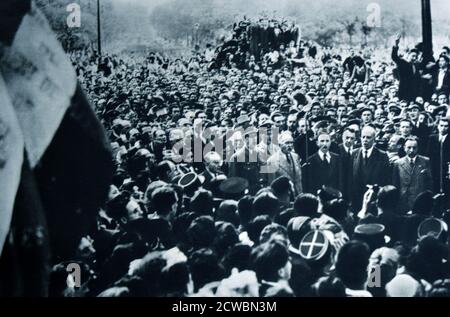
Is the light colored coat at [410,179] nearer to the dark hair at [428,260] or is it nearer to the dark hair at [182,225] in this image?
the dark hair at [428,260]

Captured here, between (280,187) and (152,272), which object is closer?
(152,272)

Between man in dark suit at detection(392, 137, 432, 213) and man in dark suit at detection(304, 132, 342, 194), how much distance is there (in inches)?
12.6

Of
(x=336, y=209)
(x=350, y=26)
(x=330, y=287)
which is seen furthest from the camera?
(x=350, y=26)

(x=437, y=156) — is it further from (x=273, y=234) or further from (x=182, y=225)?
(x=182, y=225)

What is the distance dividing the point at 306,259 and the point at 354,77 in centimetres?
106

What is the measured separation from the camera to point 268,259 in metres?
2.79

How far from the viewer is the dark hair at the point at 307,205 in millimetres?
2875

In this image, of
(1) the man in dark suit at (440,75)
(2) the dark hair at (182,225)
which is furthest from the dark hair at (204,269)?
(1) the man in dark suit at (440,75)

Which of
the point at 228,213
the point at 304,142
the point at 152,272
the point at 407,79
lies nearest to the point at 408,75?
the point at 407,79

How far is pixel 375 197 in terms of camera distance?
291 cm

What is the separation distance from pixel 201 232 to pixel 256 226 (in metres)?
0.29

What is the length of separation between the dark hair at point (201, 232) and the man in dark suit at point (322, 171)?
56cm
